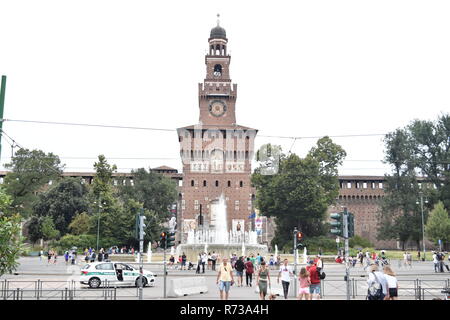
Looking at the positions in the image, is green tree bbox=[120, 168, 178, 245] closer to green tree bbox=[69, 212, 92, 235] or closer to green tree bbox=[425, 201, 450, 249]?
green tree bbox=[69, 212, 92, 235]

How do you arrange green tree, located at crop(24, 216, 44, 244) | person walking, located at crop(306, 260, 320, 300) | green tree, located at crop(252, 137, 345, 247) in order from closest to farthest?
1. person walking, located at crop(306, 260, 320, 300)
2. green tree, located at crop(252, 137, 345, 247)
3. green tree, located at crop(24, 216, 44, 244)

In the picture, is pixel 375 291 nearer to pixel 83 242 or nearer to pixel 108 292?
pixel 108 292

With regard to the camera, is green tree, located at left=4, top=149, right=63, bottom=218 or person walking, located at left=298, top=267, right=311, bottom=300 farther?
green tree, located at left=4, top=149, right=63, bottom=218

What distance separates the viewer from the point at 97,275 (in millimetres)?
20109

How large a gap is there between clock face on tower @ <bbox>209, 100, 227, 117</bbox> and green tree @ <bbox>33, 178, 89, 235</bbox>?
71.2 ft

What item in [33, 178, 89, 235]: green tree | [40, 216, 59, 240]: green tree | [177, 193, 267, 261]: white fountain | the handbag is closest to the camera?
the handbag

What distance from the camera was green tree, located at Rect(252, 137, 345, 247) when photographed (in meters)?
54.2

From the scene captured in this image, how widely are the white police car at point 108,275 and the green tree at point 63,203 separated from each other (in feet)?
143

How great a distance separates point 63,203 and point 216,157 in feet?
71.1

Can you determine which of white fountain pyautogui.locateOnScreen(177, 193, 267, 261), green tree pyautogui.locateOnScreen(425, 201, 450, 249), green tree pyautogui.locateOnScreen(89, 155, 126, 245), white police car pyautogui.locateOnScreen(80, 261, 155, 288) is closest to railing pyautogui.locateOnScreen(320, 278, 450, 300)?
Result: white police car pyautogui.locateOnScreen(80, 261, 155, 288)

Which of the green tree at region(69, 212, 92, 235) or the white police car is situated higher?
the green tree at region(69, 212, 92, 235)
